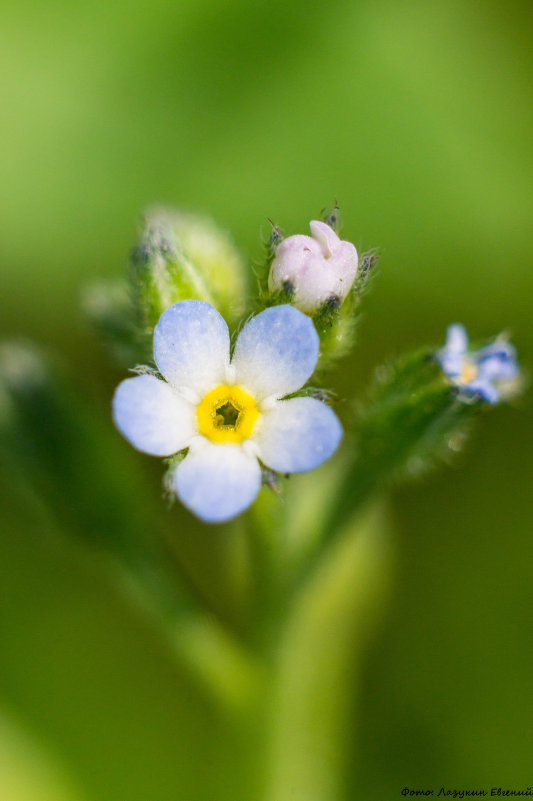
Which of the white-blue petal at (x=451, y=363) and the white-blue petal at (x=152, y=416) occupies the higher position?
the white-blue petal at (x=451, y=363)

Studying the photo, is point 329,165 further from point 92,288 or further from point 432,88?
point 92,288

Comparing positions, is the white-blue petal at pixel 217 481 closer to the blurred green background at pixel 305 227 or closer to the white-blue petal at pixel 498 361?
the white-blue petal at pixel 498 361

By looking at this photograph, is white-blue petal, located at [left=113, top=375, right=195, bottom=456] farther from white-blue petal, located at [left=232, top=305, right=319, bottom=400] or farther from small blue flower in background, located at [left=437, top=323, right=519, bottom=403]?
small blue flower in background, located at [left=437, top=323, right=519, bottom=403]

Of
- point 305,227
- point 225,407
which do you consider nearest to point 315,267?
point 225,407

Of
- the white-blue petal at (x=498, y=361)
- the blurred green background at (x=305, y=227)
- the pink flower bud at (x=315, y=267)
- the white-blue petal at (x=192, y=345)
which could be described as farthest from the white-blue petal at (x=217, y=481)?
the blurred green background at (x=305, y=227)

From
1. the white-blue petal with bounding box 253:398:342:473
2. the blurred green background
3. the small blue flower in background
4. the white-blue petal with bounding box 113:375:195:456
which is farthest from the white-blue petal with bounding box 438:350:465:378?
the blurred green background

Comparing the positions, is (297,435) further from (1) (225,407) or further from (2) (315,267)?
(2) (315,267)
